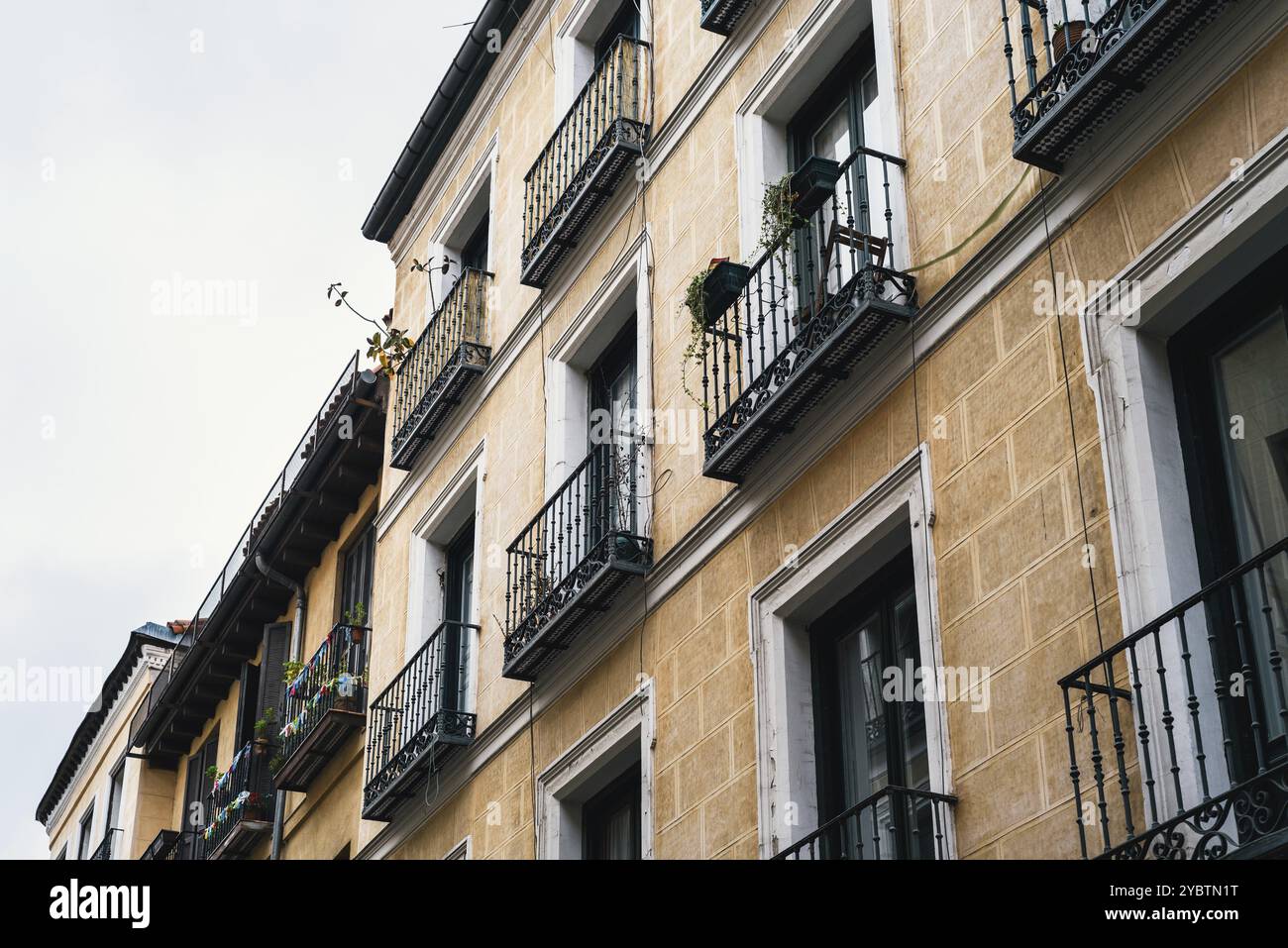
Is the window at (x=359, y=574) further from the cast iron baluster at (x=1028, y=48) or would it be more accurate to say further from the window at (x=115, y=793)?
the cast iron baluster at (x=1028, y=48)

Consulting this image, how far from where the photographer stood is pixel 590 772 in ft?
44.9

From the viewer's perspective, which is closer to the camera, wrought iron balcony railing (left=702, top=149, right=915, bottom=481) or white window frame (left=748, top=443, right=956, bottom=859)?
white window frame (left=748, top=443, right=956, bottom=859)

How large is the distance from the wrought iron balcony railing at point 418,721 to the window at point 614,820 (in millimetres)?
1982

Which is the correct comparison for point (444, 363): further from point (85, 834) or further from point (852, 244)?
point (85, 834)

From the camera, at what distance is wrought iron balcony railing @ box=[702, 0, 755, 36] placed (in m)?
13.7

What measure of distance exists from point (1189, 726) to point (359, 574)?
14.5m

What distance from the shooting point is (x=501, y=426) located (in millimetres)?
17047

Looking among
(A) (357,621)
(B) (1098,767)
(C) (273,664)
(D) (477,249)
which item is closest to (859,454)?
(B) (1098,767)

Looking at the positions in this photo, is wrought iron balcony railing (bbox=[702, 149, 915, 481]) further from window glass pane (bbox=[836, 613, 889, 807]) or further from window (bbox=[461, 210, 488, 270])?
window (bbox=[461, 210, 488, 270])

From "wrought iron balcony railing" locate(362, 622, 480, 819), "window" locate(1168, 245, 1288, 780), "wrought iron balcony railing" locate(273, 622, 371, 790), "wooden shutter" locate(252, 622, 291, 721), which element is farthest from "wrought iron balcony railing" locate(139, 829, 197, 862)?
"window" locate(1168, 245, 1288, 780)

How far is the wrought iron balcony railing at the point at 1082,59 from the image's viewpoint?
885 centimetres

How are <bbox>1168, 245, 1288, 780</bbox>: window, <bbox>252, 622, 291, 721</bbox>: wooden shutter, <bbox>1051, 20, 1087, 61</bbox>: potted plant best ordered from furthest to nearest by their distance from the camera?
<bbox>252, 622, 291, 721</bbox>: wooden shutter → <bbox>1051, 20, 1087, 61</bbox>: potted plant → <bbox>1168, 245, 1288, 780</bbox>: window

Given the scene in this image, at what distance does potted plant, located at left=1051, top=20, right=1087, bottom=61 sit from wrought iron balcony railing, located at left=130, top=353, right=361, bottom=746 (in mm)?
12939
